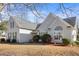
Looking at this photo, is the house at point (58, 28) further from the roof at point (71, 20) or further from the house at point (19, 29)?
the house at point (19, 29)

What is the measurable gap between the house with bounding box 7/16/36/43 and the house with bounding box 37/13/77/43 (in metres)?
0.17

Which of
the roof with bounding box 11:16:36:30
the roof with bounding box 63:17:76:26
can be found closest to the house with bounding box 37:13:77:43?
the roof with bounding box 63:17:76:26

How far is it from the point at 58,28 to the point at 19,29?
678 millimetres

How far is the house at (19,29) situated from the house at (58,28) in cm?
17

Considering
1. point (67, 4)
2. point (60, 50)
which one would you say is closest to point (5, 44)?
point (60, 50)

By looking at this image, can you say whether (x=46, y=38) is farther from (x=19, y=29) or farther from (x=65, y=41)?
(x=19, y=29)

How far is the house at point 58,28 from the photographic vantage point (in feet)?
A: 15.3

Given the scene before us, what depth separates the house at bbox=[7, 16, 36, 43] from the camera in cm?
474

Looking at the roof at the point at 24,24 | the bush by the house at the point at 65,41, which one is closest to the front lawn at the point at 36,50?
the bush by the house at the point at 65,41

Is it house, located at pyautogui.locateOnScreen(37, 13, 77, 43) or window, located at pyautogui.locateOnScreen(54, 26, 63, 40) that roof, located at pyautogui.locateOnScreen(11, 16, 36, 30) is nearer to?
house, located at pyautogui.locateOnScreen(37, 13, 77, 43)

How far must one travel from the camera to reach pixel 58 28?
4.72 m

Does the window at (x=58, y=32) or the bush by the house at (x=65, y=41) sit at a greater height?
the window at (x=58, y=32)

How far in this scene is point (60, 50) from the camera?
185 inches

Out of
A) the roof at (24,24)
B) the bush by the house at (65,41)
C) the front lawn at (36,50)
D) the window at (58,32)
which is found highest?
the roof at (24,24)
